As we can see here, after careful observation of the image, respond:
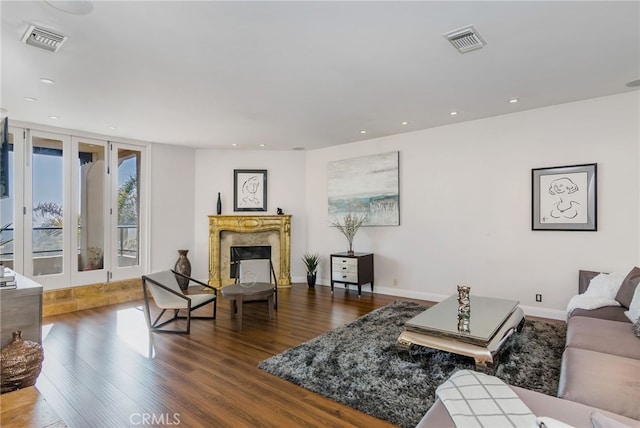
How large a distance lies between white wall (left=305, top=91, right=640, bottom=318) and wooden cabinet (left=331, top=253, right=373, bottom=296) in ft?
0.85

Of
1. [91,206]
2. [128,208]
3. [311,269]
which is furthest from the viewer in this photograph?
[311,269]

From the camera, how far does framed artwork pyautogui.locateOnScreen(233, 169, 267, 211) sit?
700 cm

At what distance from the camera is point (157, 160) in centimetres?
640

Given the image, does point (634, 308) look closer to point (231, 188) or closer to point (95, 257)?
point (231, 188)

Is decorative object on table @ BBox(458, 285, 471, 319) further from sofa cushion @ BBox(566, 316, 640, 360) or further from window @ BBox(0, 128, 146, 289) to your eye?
window @ BBox(0, 128, 146, 289)

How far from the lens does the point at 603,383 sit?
1.80 meters

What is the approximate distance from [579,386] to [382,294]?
418cm

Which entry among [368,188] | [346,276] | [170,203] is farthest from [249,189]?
[346,276]

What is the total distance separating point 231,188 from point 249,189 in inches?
15.0

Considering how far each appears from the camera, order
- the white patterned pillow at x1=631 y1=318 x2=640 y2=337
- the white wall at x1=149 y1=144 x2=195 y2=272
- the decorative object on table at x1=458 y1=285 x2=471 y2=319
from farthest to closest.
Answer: the white wall at x1=149 y1=144 x2=195 y2=272
the decorative object on table at x1=458 y1=285 x2=471 y2=319
the white patterned pillow at x1=631 y1=318 x2=640 y2=337

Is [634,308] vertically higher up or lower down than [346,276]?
higher up

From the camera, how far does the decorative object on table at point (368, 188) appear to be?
5.93 m

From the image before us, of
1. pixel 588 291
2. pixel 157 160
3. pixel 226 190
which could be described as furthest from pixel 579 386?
pixel 157 160

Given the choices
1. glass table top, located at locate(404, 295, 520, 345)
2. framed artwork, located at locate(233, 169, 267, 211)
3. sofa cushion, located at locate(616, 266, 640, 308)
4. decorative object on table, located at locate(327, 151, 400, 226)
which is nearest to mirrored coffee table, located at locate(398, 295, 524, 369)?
glass table top, located at locate(404, 295, 520, 345)
